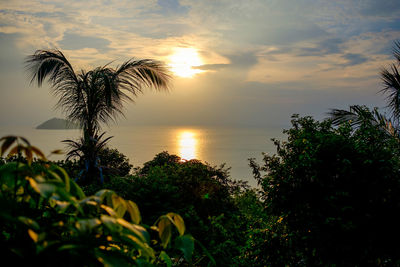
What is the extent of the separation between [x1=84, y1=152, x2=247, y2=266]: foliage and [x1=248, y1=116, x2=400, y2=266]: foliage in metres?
1.59

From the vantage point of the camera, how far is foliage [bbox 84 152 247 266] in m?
5.87

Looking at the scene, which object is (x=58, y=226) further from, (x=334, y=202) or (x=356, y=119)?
(x=356, y=119)

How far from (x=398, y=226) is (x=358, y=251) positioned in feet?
1.75

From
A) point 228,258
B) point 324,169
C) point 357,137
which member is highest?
point 357,137

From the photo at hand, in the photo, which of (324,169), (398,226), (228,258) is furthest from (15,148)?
(228,258)

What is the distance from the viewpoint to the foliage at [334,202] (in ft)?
11.7

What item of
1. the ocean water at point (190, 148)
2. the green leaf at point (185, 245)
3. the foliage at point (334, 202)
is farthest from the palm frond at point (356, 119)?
the green leaf at point (185, 245)

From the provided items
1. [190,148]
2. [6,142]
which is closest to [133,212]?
[6,142]

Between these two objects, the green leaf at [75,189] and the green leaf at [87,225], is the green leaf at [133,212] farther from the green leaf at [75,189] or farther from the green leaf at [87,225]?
the green leaf at [87,225]

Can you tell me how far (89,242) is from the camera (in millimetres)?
1206

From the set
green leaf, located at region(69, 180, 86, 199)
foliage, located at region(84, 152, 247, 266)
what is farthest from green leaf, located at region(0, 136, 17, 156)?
foliage, located at region(84, 152, 247, 266)

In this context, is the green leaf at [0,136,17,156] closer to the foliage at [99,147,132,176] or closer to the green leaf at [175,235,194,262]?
the green leaf at [175,235,194,262]

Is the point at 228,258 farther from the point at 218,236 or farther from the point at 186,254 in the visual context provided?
the point at 186,254

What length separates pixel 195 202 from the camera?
6727 millimetres
